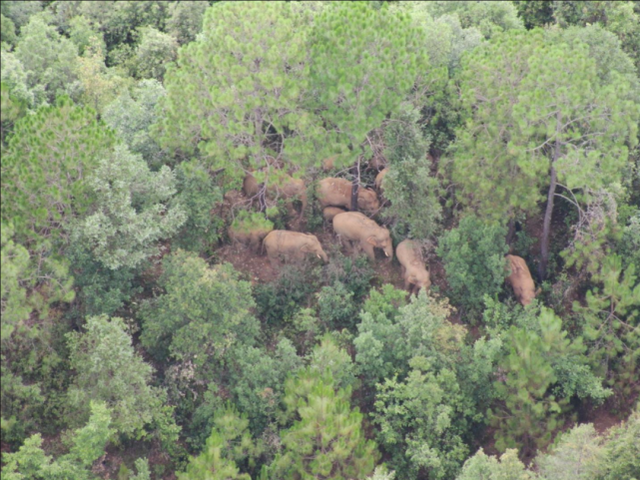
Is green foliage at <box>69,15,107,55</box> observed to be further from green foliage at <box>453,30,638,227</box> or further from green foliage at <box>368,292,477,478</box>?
green foliage at <box>368,292,477,478</box>

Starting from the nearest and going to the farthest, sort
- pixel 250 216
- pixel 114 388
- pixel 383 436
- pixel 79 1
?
pixel 114 388, pixel 383 436, pixel 250 216, pixel 79 1

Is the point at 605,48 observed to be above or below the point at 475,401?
above

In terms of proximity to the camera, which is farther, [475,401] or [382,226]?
[382,226]

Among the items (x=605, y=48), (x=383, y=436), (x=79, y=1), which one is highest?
(x=605, y=48)

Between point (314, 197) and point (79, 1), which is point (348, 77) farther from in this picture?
point (79, 1)

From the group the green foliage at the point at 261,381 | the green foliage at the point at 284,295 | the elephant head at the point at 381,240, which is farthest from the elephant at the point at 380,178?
the green foliage at the point at 261,381

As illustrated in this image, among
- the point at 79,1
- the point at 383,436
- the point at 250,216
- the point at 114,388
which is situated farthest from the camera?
the point at 79,1

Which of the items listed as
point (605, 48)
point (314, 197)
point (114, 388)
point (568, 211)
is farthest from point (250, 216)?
point (605, 48)

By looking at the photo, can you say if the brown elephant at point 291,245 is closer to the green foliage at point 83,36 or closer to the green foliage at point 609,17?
the green foliage at point 83,36
